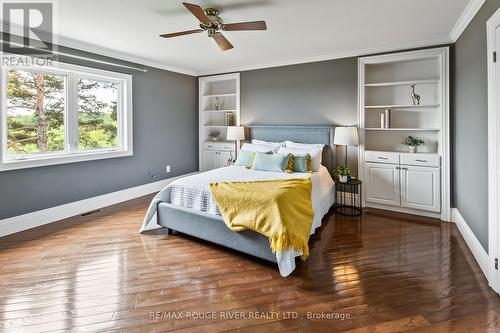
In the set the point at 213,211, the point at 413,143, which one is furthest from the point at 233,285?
the point at 413,143

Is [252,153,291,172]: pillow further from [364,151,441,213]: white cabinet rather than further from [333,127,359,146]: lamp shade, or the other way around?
[364,151,441,213]: white cabinet

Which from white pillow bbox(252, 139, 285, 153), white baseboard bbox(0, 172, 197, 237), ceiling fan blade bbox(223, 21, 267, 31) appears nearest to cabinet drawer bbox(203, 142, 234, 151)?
white pillow bbox(252, 139, 285, 153)

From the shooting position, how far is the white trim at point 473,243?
7.82 feet

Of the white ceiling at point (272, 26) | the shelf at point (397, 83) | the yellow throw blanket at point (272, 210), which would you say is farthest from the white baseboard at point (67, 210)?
the shelf at point (397, 83)

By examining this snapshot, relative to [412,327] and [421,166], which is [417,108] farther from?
[412,327]

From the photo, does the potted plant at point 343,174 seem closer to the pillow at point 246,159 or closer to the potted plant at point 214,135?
the pillow at point 246,159

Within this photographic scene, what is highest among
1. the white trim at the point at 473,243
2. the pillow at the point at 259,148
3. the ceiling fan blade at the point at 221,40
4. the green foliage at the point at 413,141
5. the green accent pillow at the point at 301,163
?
the ceiling fan blade at the point at 221,40

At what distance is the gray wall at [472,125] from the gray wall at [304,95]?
1365mm

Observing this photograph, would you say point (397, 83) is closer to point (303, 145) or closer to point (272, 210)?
point (303, 145)

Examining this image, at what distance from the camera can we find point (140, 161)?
511cm

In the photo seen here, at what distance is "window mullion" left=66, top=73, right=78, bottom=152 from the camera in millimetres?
3979

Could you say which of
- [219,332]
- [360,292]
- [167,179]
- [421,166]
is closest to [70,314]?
[219,332]

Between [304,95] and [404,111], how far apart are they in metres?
1.62

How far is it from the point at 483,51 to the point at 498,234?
1630 millimetres
